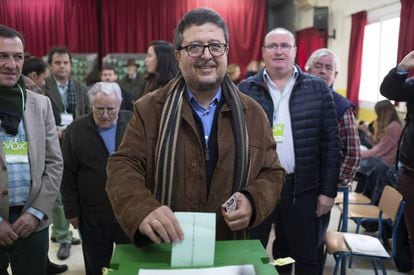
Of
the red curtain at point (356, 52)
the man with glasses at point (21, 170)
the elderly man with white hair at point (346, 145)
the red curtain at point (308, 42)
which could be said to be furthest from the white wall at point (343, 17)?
the man with glasses at point (21, 170)

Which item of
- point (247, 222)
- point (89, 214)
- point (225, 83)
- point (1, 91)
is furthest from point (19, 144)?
point (247, 222)

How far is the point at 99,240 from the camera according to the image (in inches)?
81.0

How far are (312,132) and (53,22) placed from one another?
717 cm

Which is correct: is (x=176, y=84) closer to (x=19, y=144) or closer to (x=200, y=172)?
(x=200, y=172)

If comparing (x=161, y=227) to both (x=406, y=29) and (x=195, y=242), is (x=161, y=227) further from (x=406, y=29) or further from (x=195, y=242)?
(x=406, y=29)

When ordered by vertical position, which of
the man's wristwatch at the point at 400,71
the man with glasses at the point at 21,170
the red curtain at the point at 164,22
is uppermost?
the red curtain at the point at 164,22

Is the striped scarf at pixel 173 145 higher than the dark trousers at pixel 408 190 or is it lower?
higher

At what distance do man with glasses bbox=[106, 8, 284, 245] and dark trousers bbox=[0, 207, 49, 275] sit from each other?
84 cm

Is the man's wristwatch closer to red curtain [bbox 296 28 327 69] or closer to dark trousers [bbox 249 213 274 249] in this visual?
dark trousers [bbox 249 213 274 249]

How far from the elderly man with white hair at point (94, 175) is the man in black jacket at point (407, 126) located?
1.33m

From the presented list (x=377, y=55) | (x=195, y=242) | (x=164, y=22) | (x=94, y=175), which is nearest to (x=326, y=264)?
(x=94, y=175)

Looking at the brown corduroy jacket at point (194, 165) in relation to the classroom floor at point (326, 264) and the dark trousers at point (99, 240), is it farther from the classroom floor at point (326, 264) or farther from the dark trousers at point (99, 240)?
the classroom floor at point (326, 264)

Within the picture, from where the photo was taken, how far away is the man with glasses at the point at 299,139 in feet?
6.72

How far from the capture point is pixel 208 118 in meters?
1.16
